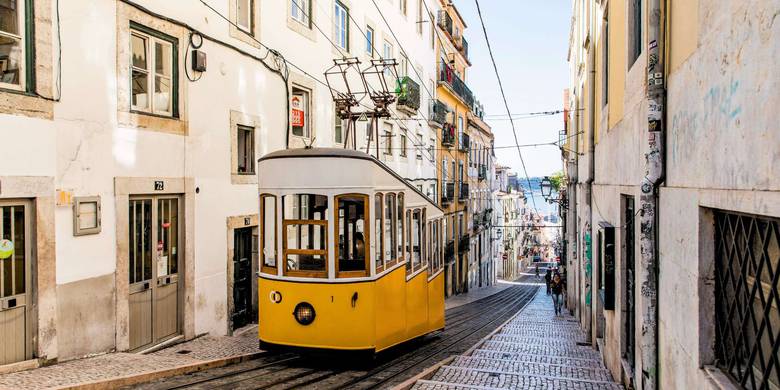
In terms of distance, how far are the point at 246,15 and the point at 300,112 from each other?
2.83 metres

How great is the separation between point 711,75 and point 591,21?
35.0 feet

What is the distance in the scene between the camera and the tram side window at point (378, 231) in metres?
7.83

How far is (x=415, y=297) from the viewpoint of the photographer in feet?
31.7

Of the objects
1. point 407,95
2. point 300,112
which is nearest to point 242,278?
point 300,112

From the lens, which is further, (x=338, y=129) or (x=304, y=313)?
(x=338, y=129)

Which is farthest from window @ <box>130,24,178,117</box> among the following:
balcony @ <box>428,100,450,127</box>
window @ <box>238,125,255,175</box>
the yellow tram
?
balcony @ <box>428,100,450,127</box>

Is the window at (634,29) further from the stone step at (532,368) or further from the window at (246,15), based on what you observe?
the window at (246,15)

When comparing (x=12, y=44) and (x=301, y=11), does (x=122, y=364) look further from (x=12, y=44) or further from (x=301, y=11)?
(x=301, y=11)

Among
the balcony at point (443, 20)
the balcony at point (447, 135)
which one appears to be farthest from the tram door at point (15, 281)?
the balcony at point (443, 20)

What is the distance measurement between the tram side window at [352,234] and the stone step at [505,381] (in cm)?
174

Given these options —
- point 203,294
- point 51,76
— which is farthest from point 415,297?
point 51,76

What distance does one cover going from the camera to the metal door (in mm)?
11602

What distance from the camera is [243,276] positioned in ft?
39.1

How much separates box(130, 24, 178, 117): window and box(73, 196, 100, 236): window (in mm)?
1674
